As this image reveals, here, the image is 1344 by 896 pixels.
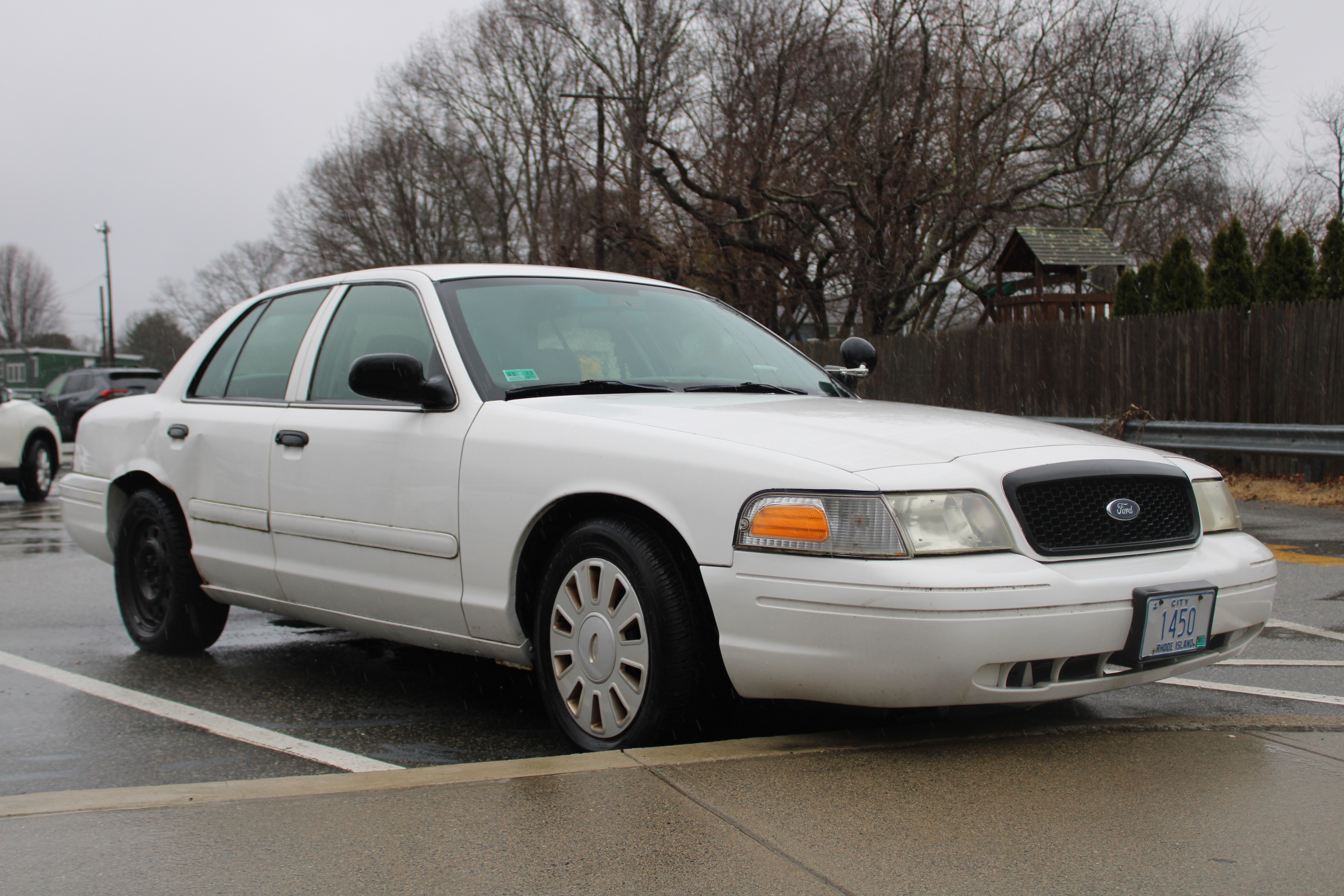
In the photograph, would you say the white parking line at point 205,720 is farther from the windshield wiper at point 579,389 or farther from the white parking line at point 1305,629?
the white parking line at point 1305,629

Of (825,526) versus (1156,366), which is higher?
(1156,366)

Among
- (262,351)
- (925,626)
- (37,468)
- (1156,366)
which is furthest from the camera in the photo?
(1156,366)

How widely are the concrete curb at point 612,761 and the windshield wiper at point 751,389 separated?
1.26 m

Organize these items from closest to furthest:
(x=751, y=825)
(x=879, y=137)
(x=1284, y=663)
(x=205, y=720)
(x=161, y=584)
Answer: (x=751, y=825)
(x=205, y=720)
(x=1284, y=663)
(x=161, y=584)
(x=879, y=137)

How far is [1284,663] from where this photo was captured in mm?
5160

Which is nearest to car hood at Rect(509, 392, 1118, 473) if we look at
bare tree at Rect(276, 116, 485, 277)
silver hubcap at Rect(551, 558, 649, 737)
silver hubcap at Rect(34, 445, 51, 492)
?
silver hubcap at Rect(551, 558, 649, 737)

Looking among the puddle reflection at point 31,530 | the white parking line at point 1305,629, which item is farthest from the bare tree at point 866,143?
the white parking line at point 1305,629

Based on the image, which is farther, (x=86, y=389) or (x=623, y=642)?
(x=86, y=389)

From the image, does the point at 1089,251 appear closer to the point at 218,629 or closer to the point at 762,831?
the point at 218,629

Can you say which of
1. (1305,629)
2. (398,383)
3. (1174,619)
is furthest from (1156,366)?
(398,383)

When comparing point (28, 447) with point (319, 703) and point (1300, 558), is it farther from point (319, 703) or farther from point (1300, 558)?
point (1300, 558)

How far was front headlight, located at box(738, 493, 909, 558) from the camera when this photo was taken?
320cm

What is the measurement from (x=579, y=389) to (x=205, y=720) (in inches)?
69.5

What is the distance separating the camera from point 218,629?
562 cm
